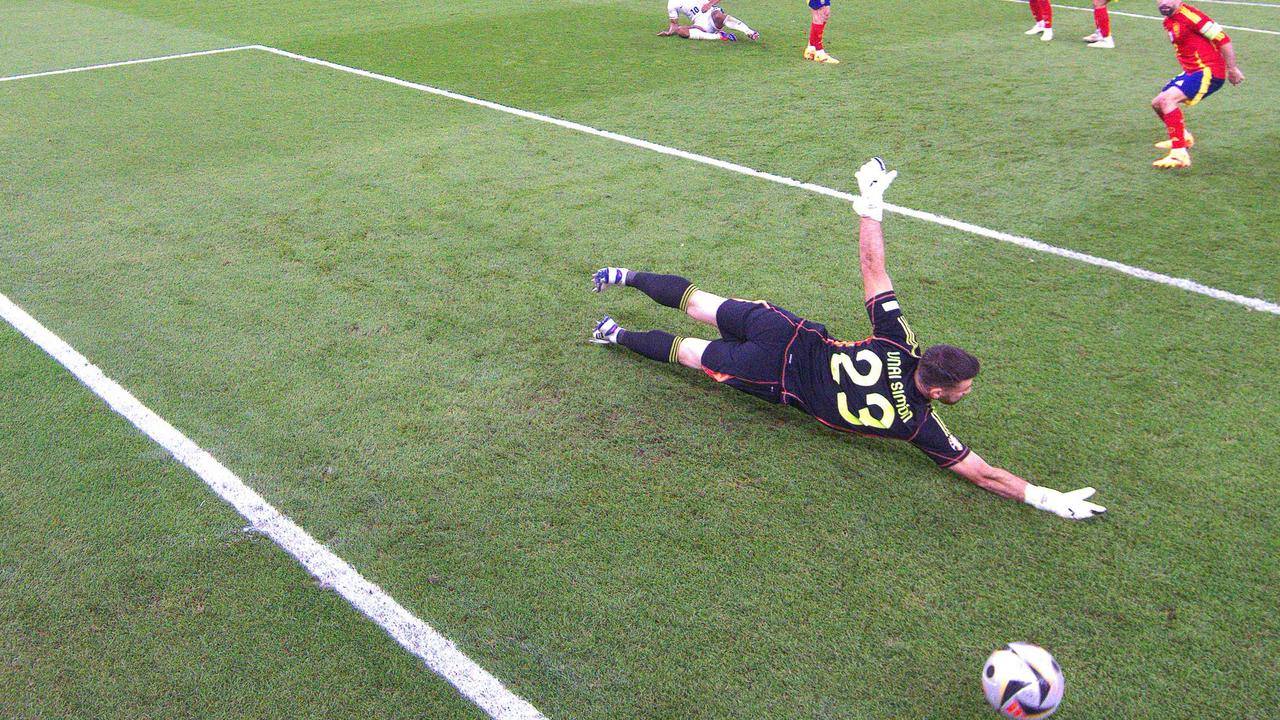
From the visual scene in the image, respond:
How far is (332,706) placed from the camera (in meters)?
3.58

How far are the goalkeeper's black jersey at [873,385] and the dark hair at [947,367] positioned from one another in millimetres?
163

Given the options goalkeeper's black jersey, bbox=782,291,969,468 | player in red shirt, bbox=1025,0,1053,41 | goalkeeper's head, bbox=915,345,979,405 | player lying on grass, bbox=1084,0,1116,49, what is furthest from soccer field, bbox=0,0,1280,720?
player in red shirt, bbox=1025,0,1053,41

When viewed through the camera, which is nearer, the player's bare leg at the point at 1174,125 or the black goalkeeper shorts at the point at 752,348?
the black goalkeeper shorts at the point at 752,348

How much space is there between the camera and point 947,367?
450 centimetres

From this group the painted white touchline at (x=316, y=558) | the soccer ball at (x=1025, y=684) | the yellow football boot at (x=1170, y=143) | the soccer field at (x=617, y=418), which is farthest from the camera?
the yellow football boot at (x=1170, y=143)

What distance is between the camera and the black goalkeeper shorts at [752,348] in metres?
5.18

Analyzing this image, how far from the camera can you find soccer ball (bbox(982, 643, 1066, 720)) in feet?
11.2

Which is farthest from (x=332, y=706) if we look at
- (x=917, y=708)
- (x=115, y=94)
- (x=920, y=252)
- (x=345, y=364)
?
(x=115, y=94)

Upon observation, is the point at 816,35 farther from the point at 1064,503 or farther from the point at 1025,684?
the point at 1025,684

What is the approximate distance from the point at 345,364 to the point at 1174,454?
5007 millimetres

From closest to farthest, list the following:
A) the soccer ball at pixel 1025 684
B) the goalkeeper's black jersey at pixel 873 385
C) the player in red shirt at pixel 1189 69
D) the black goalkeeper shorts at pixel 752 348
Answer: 1. the soccer ball at pixel 1025 684
2. the goalkeeper's black jersey at pixel 873 385
3. the black goalkeeper shorts at pixel 752 348
4. the player in red shirt at pixel 1189 69

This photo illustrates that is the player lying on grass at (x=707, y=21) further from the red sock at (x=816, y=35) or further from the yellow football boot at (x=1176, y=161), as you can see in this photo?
the yellow football boot at (x=1176, y=161)

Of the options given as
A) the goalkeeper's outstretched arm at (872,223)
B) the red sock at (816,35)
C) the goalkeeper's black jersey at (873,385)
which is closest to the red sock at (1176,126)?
the goalkeeper's outstretched arm at (872,223)

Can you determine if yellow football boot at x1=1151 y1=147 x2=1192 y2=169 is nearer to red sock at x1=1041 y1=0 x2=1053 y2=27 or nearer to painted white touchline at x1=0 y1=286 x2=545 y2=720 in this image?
red sock at x1=1041 y1=0 x2=1053 y2=27
